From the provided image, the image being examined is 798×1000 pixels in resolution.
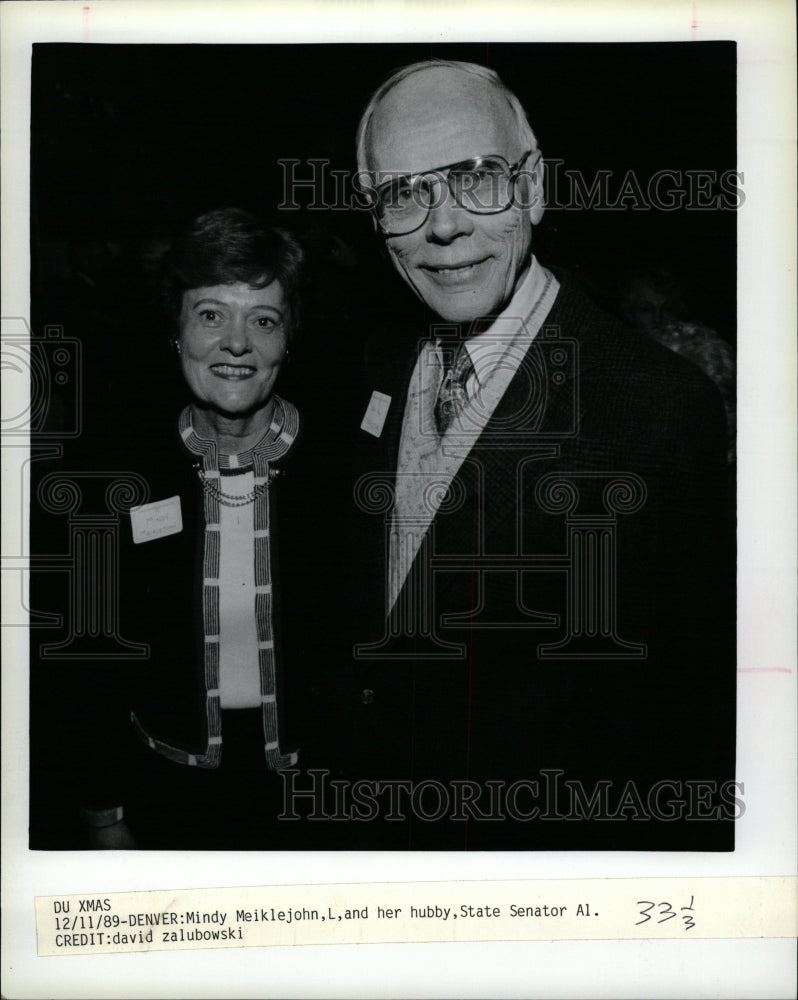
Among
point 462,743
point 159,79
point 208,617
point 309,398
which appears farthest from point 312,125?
point 462,743

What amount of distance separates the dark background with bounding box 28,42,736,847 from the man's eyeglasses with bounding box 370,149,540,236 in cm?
6

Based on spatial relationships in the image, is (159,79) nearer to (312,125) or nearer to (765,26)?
(312,125)

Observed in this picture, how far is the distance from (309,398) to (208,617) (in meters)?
0.53

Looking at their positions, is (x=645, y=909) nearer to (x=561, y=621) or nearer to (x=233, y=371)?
(x=561, y=621)

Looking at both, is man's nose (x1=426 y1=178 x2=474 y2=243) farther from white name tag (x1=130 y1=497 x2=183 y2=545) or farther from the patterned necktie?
white name tag (x1=130 y1=497 x2=183 y2=545)

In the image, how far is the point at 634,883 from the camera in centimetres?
239

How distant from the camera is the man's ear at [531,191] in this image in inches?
92.0

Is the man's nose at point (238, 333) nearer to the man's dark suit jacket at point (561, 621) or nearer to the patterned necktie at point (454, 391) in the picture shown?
the man's dark suit jacket at point (561, 621)

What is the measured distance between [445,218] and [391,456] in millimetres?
524

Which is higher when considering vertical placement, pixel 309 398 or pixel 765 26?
pixel 765 26
